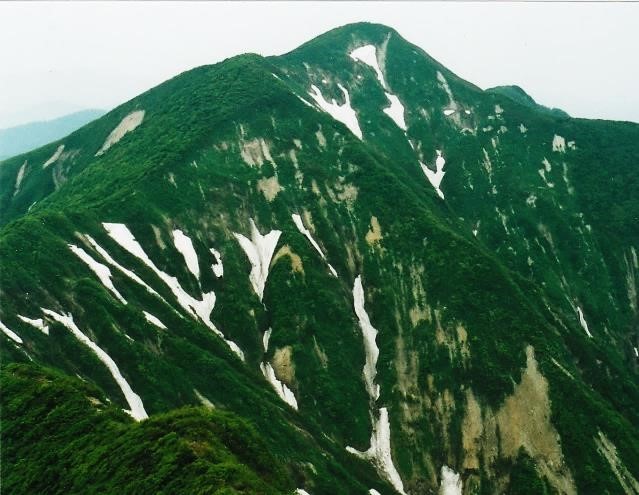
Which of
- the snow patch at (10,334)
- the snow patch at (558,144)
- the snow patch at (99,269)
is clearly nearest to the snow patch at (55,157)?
the snow patch at (99,269)

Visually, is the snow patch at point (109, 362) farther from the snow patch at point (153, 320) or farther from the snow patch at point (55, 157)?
the snow patch at point (55, 157)

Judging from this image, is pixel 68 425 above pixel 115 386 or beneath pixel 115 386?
above

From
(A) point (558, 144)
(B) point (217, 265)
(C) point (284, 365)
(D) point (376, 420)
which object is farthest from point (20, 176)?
(A) point (558, 144)

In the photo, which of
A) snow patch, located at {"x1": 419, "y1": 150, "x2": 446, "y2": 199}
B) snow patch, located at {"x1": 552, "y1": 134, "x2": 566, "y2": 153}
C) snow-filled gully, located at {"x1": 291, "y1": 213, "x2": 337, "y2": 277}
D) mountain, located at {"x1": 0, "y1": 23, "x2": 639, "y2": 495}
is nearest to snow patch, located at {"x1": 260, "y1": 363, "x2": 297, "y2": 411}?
mountain, located at {"x1": 0, "y1": 23, "x2": 639, "y2": 495}

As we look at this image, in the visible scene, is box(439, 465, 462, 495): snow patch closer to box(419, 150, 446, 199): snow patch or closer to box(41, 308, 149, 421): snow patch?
box(41, 308, 149, 421): snow patch

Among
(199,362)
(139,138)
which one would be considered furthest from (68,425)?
(139,138)

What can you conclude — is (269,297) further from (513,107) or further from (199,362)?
(513,107)
